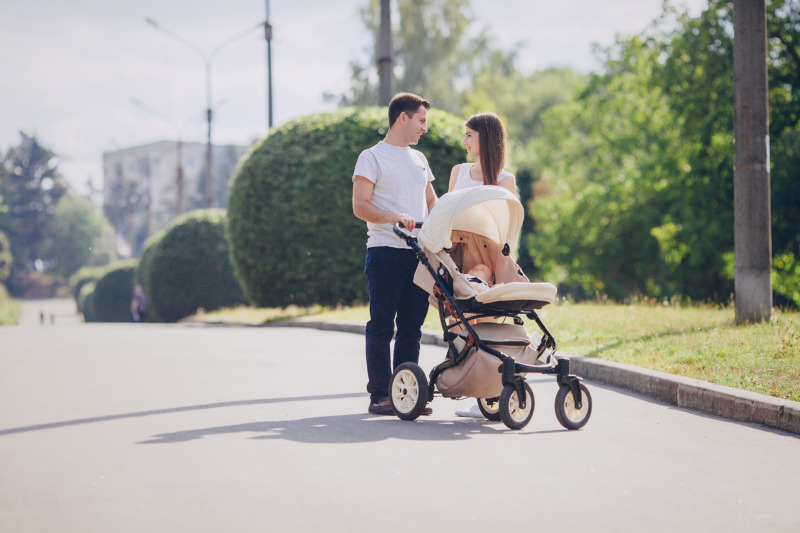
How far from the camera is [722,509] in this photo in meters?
4.26

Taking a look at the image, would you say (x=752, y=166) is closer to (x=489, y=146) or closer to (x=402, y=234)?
(x=489, y=146)

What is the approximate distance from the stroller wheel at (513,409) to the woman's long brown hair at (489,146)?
4.88 feet

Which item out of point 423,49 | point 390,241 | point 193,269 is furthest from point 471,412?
point 423,49

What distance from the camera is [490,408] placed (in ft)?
21.6

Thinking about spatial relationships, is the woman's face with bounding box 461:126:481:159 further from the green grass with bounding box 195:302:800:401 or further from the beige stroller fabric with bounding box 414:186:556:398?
the green grass with bounding box 195:302:800:401

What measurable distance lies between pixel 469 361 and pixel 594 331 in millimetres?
5651

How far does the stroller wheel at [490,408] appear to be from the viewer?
21.5 feet

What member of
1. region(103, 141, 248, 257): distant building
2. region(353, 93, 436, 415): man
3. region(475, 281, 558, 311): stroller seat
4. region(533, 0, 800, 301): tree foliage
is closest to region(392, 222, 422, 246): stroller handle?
region(353, 93, 436, 415): man

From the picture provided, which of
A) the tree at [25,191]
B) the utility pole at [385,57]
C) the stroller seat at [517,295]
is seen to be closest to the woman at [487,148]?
the stroller seat at [517,295]

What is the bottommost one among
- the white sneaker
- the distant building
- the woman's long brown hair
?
the white sneaker

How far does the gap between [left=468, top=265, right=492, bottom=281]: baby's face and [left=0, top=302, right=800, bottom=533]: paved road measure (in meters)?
0.98

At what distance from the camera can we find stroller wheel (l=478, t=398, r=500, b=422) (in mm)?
6566

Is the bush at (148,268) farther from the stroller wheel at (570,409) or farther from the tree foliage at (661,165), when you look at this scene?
the stroller wheel at (570,409)

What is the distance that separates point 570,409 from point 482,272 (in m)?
1.07
